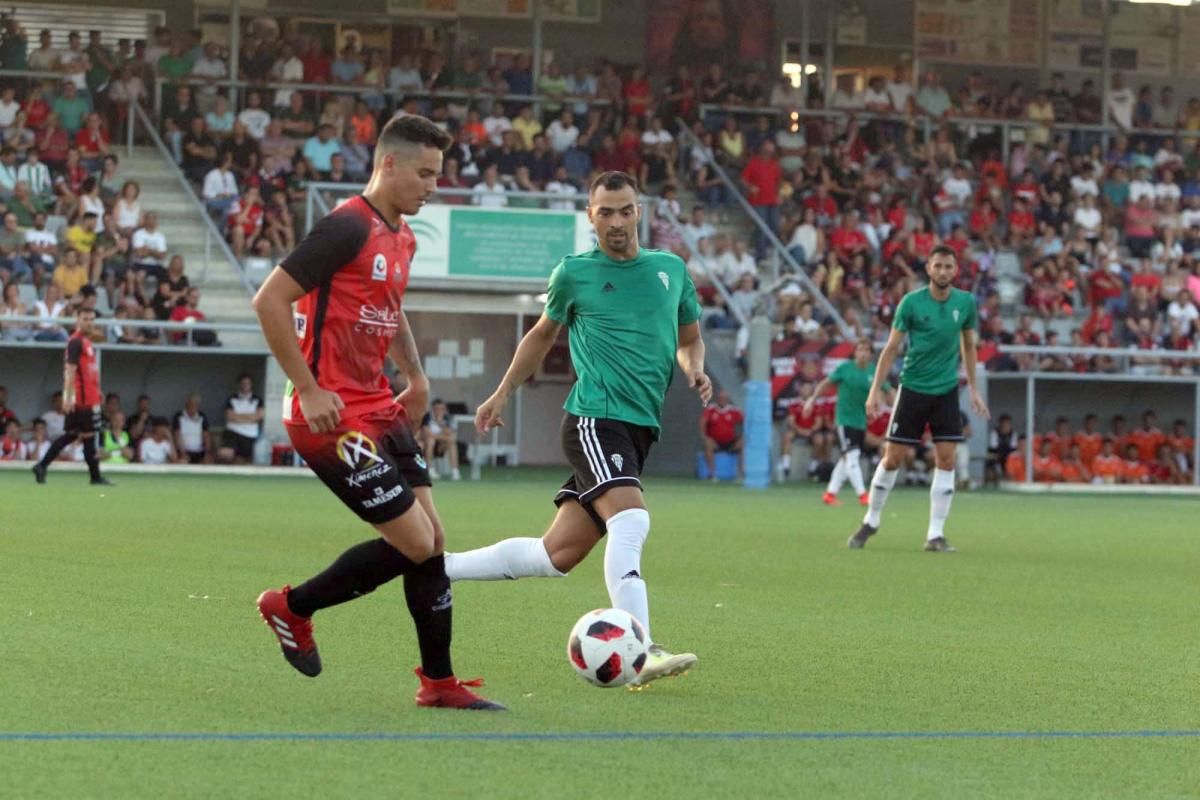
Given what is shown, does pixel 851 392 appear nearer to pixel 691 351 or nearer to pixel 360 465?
pixel 691 351

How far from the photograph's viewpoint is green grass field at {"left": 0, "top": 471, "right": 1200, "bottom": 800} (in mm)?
5410

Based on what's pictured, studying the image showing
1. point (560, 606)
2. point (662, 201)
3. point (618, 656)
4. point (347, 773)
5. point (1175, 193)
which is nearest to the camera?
point (347, 773)

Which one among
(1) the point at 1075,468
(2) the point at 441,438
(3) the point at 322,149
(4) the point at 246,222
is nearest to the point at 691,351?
(2) the point at 441,438

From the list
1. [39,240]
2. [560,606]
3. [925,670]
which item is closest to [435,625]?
[925,670]

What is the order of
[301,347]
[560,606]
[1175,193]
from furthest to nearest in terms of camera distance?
1. [1175,193]
2. [560,606]
3. [301,347]

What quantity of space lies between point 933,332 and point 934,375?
0.35 metres

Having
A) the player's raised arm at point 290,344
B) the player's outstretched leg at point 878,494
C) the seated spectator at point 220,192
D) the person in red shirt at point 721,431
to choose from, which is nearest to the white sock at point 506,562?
the player's raised arm at point 290,344

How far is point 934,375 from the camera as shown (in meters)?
15.3

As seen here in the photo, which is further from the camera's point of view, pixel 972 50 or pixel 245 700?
pixel 972 50

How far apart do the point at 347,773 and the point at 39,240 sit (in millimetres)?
23722

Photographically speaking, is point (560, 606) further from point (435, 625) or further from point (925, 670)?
point (435, 625)

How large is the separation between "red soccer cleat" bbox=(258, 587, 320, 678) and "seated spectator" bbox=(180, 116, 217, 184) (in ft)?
79.7

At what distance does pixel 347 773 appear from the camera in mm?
5309

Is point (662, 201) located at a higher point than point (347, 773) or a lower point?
higher
